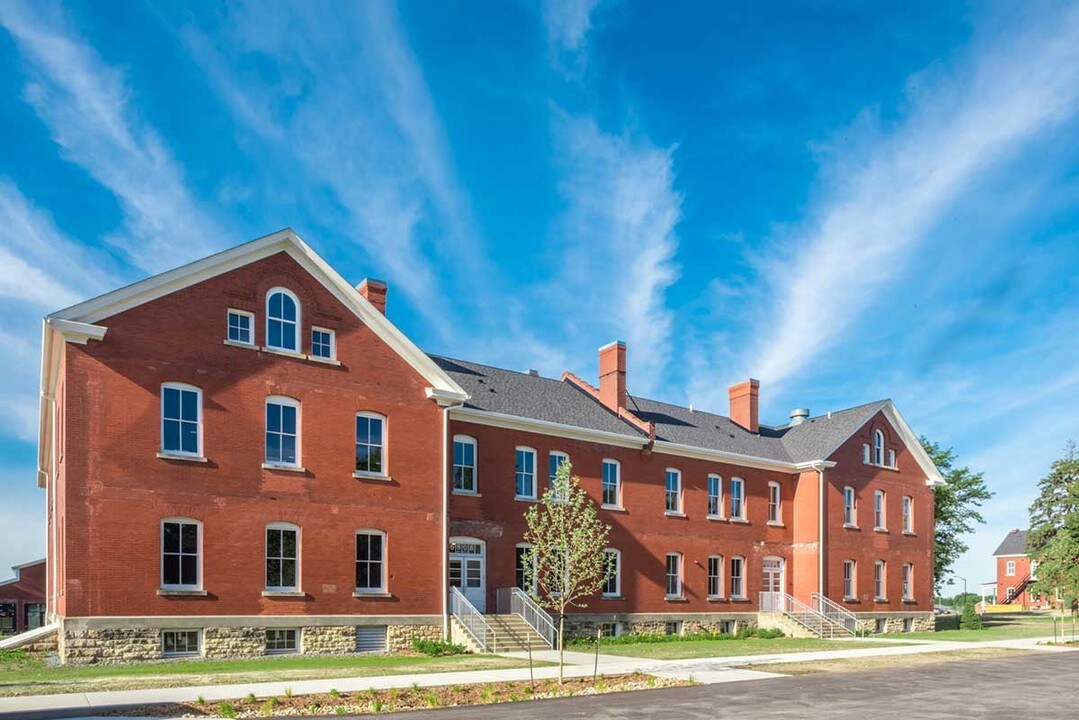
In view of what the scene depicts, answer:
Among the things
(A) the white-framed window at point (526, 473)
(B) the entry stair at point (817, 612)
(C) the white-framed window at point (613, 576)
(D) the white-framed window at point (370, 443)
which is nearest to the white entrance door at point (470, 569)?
(A) the white-framed window at point (526, 473)

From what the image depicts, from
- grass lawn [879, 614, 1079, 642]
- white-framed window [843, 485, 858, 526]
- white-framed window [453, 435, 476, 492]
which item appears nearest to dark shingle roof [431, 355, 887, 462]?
white-framed window [453, 435, 476, 492]

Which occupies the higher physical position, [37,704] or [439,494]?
[439,494]

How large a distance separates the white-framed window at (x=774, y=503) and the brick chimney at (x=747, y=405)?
3322 mm

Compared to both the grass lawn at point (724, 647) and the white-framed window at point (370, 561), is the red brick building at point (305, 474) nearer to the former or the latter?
the white-framed window at point (370, 561)

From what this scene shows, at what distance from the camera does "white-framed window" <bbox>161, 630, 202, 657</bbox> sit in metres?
22.3

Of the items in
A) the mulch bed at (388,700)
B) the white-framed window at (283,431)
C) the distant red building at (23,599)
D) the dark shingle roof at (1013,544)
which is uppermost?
the white-framed window at (283,431)

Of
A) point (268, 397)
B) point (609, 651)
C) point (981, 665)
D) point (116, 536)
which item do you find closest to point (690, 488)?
point (609, 651)

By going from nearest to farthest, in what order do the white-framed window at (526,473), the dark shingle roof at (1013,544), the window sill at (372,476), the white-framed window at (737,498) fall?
the window sill at (372,476) < the white-framed window at (526,473) < the white-framed window at (737,498) < the dark shingle roof at (1013,544)

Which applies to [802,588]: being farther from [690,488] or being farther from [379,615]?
[379,615]

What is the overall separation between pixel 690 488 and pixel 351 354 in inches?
635

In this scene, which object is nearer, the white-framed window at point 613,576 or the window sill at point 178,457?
the window sill at point 178,457

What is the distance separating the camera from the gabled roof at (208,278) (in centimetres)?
2214

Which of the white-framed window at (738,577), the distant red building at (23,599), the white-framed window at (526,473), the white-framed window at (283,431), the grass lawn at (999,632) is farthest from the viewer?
the distant red building at (23,599)

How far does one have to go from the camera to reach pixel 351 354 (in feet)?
87.2
